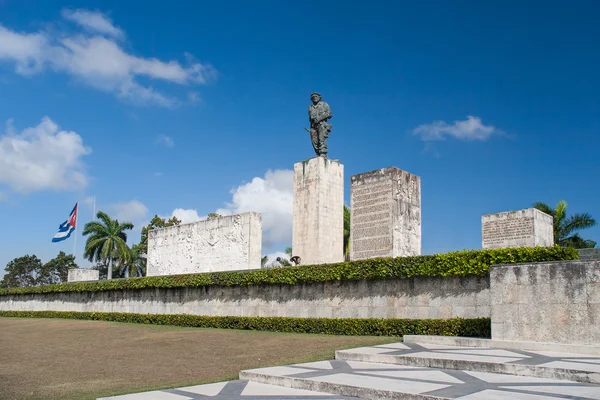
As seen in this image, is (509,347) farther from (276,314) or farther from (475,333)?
(276,314)

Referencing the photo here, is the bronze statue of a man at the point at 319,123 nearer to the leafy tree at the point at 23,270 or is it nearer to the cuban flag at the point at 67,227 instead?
the cuban flag at the point at 67,227

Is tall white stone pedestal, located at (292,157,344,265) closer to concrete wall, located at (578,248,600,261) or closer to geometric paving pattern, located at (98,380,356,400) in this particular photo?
concrete wall, located at (578,248,600,261)

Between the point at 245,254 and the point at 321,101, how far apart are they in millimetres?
5829

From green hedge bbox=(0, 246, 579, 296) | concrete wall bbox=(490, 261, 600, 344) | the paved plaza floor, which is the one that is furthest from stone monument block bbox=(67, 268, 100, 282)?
concrete wall bbox=(490, 261, 600, 344)

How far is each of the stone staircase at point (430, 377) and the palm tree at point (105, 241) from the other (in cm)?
3437

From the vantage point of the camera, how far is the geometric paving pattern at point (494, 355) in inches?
245

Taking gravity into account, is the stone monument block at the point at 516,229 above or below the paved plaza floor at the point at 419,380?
above

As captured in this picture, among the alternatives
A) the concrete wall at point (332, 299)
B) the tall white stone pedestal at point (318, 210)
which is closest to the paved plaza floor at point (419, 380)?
the concrete wall at point (332, 299)

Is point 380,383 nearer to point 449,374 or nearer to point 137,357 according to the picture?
point 449,374

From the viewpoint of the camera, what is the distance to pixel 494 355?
23.2 feet

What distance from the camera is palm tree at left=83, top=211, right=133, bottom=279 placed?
127 ft

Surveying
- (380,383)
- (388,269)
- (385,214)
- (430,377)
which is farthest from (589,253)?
(380,383)

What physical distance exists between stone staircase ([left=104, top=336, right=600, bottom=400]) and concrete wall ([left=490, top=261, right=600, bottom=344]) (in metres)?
0.41

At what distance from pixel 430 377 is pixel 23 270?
60.1 meters
